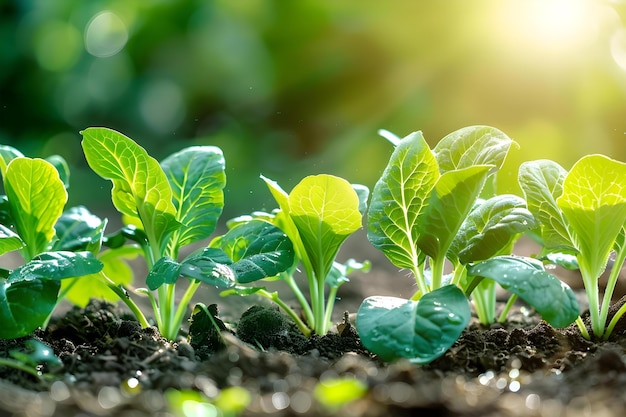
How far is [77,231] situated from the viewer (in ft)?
5.37

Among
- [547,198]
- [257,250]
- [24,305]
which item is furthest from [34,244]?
[547,198]

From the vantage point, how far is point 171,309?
1.54m

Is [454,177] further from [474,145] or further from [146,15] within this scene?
[146,15]

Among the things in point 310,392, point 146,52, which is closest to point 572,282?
point 310,392

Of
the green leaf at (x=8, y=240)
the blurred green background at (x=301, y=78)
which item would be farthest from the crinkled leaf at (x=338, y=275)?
the blurred green background at (x=301, y=78)

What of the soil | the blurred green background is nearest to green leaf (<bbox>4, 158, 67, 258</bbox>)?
the soil

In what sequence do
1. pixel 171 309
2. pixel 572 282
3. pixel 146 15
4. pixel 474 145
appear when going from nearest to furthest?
pixel 474 145 < pixel 171 309 < pixel 572 282 < pixel 146 15

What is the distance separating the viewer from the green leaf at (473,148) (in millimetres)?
1355

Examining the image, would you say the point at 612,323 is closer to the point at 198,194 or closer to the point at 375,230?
the point at 375,230

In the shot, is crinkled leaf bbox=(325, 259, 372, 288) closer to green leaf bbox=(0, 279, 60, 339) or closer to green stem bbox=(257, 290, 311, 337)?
green stem bbox=(257, 290, 311, 337)

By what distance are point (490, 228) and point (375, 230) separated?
10.0 inches

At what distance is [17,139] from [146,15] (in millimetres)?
1149

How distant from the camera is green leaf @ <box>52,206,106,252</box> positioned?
1558 mm

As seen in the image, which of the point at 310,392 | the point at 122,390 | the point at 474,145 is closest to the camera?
the point at 310,392
